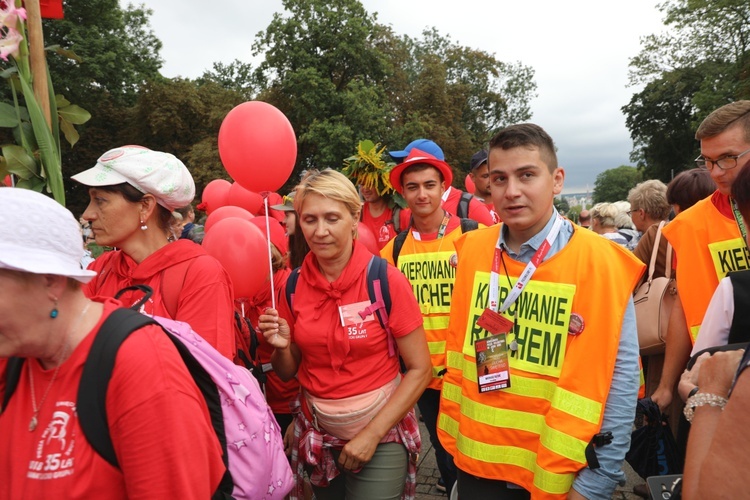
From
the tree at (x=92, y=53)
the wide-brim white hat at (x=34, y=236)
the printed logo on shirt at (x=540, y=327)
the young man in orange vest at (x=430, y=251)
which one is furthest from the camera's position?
the tree at (x=92, y=53)

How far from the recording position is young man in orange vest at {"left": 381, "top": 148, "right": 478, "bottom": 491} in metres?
3.59

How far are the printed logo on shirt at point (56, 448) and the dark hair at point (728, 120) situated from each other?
272 cm

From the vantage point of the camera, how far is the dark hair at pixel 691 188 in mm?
3479

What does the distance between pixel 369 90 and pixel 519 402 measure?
26.9 meters

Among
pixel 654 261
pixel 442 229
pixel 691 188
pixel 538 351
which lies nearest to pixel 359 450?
pixel 538 351

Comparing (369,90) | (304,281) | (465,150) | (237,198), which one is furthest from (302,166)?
(304,281)

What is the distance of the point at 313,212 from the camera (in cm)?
259

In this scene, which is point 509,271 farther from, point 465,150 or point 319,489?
point 465,150

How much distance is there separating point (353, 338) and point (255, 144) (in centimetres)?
125

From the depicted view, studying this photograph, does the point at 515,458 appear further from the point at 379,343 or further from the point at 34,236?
the point at 34,236

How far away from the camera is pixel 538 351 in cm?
197

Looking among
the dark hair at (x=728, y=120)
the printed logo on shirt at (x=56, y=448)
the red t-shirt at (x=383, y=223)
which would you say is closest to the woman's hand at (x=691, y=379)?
the dark hair at (x=728, y=120)

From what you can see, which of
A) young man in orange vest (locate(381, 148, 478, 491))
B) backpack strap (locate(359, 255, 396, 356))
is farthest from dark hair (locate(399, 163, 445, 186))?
backpack strap (locate(359, 255, 396, 356))

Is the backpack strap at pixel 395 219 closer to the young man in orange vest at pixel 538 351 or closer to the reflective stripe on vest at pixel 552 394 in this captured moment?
the young man in orange vest at pixel 538 351
